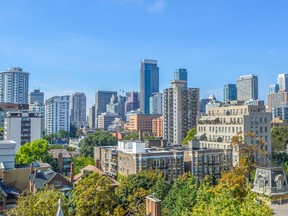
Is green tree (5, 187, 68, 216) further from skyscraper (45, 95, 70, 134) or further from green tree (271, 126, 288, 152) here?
skyscraper (45, 95, 70, 134)

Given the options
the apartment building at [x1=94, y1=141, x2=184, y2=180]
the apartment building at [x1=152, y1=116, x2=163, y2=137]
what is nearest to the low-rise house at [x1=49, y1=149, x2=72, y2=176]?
the apartment building at [x1=94, y1=141, x2=184, y2=180]

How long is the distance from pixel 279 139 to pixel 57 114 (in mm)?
118626

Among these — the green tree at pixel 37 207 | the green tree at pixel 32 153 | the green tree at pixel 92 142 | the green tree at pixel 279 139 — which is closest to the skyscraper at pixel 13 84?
the green tree at pixel 92 142

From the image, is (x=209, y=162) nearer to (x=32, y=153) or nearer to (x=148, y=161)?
(x=148, y=161)

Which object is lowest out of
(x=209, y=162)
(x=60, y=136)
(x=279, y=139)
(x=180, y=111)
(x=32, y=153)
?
(x=209, y=162)

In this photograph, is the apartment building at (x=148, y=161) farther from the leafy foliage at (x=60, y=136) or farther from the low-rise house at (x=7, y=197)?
the leafy foliage at (x=60, y=136)

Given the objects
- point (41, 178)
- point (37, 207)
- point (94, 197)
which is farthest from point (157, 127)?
point (37, 207)

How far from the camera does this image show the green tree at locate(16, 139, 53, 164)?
6331 centimetres

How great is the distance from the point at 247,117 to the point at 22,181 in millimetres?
48274

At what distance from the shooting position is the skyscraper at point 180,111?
123 meters

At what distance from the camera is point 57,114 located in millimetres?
173500

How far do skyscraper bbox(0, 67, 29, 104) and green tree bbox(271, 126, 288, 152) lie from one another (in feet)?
474

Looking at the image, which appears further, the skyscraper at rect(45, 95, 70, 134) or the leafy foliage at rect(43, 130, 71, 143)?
the skyscraper at rect(45, 95, 70, 134)

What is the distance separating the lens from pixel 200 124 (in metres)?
83.4
